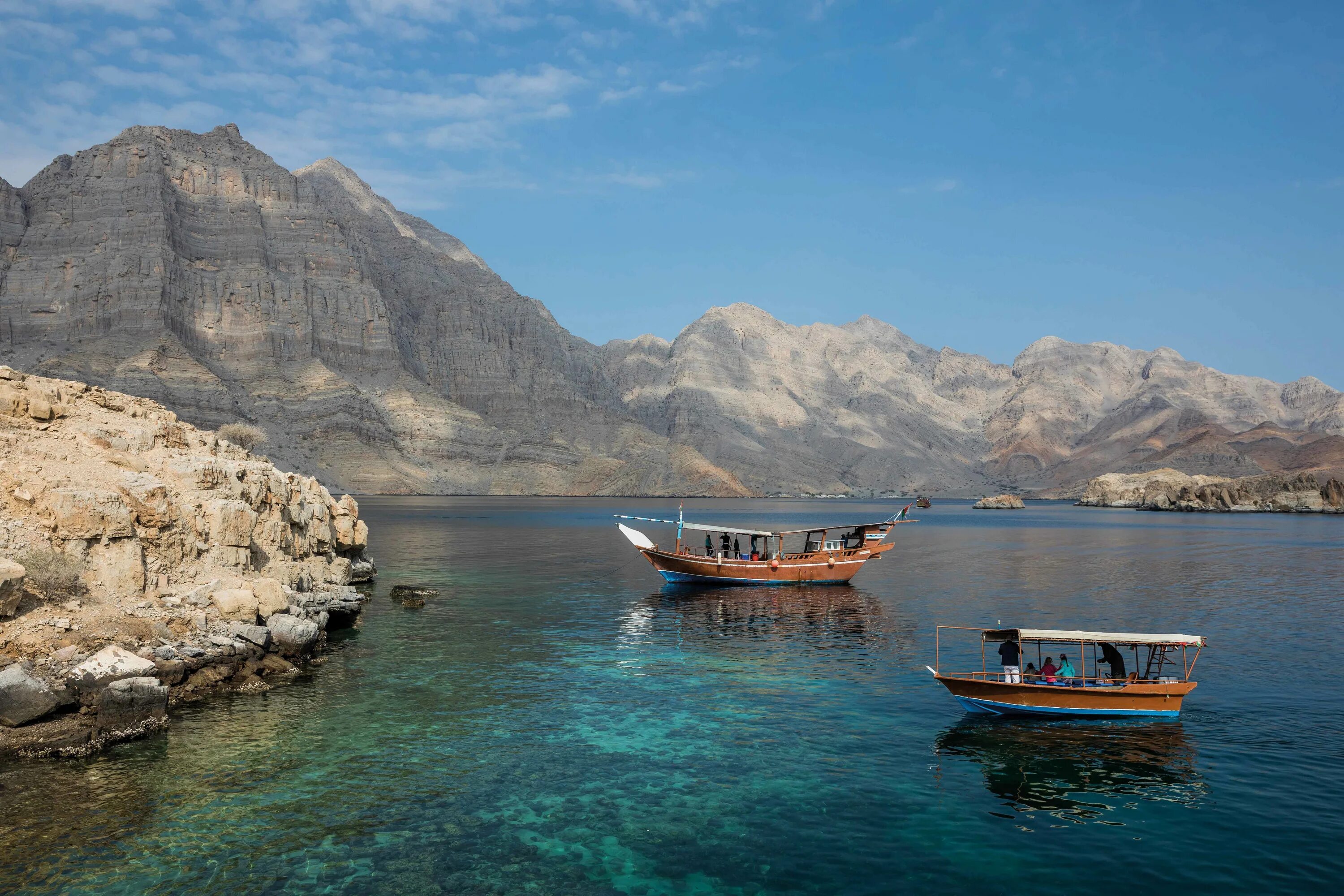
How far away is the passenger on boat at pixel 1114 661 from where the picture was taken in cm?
2852

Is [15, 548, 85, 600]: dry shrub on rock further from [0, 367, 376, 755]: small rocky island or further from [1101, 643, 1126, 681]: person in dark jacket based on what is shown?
[1101, 643, 1126, 681]: person in dark jacket

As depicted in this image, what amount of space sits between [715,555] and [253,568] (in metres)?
35.1

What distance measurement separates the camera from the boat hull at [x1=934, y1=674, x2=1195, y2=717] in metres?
27.5

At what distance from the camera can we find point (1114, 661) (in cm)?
2897

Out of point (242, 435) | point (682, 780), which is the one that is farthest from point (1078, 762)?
point (242, 435)

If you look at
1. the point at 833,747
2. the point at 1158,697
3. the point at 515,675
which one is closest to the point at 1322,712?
the point at 1158,697

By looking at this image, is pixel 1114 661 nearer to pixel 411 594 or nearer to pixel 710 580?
pixel 710 580

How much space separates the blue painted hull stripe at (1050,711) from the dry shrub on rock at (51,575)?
29.8 metres

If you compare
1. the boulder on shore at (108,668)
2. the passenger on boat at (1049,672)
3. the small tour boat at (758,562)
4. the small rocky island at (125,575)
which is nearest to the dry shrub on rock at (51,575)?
the small rocky island at (125,575)

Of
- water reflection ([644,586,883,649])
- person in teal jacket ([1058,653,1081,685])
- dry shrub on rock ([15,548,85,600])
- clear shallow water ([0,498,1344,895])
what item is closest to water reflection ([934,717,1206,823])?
clear shallow water ([0,498,1344,895])

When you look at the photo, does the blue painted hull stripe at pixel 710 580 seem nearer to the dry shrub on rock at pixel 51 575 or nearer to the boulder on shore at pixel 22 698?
the dry shrub on rock at pixel 51 575

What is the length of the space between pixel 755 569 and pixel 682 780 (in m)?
38.8

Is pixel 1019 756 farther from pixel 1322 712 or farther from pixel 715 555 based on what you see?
pixel 715 555

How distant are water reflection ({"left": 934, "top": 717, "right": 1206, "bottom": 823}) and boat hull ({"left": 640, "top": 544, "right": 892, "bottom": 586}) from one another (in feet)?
108
